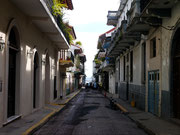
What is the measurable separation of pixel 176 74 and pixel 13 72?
21.3 ft

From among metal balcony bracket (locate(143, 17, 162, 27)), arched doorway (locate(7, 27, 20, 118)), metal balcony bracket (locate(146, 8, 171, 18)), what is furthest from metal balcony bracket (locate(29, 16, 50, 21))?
metal balcony bracket (locate(146, 8, 171, 18))

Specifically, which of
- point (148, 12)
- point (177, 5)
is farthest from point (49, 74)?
point (177, 5)

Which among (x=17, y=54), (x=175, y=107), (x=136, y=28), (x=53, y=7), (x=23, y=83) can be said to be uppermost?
(x=53, y=7)

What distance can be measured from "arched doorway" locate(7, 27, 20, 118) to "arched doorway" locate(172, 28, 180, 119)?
626cm

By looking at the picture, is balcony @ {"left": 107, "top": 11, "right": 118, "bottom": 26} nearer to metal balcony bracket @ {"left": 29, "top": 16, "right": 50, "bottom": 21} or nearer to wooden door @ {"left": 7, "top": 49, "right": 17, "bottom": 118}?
metal balcony bracket @ {"left": 29, "top": 16, "right": 50, "bottom": 21}

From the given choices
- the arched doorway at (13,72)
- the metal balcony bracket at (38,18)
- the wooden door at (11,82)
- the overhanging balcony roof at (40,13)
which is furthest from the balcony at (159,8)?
the wooden door at (11,82)

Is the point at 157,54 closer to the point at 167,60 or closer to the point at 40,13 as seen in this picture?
the point at 167,60

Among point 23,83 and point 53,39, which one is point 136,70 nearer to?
point 53,39

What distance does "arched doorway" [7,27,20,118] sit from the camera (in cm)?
1036

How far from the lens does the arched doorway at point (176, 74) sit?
10273 millimetres

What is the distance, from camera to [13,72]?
1076cm

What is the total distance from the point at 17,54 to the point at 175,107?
22.0 ft

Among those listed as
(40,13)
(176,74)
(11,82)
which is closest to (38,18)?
(40,13)

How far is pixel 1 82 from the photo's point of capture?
28.3 feet
